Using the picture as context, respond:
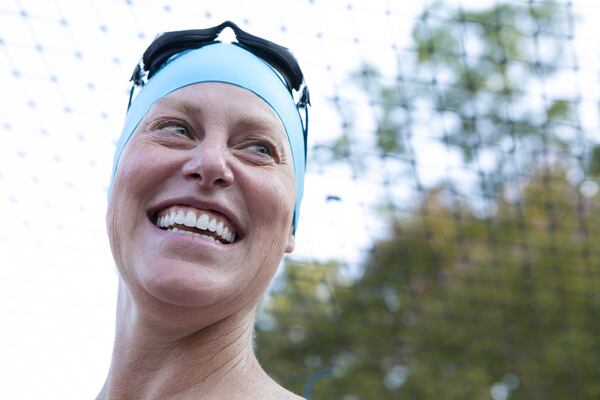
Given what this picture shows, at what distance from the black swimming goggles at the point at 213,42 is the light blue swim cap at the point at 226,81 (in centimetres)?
2

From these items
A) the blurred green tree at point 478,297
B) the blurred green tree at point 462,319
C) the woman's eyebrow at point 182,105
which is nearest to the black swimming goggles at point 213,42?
the woman's eyebrow at point 182,105

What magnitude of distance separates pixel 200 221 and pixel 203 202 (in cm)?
4

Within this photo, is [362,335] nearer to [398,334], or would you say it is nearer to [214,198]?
[398,334]

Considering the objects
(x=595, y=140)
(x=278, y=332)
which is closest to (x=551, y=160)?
(x=595, y=140)

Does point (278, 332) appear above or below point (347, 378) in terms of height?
above

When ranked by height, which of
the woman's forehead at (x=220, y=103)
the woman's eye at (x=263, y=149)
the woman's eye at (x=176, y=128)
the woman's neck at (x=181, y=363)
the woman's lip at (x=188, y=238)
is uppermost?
the woman's forehead at (x=220, y=103)

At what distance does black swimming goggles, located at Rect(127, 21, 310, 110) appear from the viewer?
6.75 ft

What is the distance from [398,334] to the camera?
9562 mm

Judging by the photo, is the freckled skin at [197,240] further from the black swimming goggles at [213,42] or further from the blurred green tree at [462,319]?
the blurred green tree at [462,319]

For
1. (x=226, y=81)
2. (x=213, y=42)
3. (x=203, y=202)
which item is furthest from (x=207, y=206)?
(x=213, y=42)

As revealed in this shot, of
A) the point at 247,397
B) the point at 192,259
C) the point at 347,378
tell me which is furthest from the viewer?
the point at 347,378

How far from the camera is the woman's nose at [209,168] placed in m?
1.74

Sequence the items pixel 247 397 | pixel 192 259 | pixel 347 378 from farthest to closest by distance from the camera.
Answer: pixel 347 378 → pixel 247 397 → pixel 192 259

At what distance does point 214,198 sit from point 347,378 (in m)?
7.57
